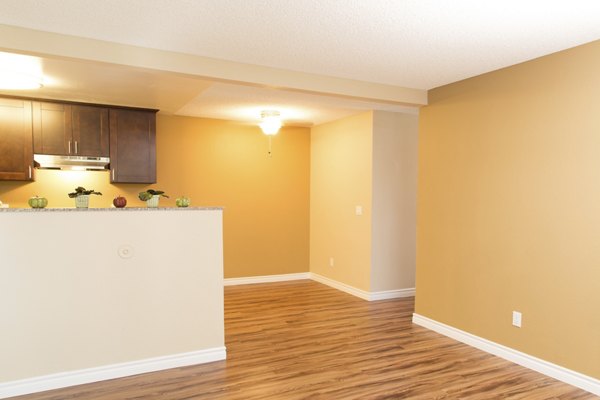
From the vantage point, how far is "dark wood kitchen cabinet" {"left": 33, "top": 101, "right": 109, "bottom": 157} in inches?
182

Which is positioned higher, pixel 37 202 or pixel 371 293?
pixel 37 202

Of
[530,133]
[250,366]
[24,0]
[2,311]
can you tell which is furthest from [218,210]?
[530,133]

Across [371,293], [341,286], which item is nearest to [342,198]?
[341,286]

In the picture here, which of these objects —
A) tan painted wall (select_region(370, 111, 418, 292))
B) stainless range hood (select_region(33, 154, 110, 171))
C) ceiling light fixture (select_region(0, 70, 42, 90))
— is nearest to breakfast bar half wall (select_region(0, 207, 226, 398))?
ceiling light fixture (select_region(0, 70, 42, 90))

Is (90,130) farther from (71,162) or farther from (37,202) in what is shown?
(37,202)

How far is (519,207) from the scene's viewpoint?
3373mm

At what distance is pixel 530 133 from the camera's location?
10.8 feet

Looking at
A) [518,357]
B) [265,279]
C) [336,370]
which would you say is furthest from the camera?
[265,279]

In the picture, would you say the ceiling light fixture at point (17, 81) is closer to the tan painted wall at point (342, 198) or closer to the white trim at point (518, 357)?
the tan painted wall at point (342, 198)

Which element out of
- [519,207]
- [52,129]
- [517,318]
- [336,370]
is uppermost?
[52,129]

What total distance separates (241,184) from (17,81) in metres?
3.10

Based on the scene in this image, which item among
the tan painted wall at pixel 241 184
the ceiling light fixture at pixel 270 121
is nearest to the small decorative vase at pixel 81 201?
the tan painted wall at pixel 241 184

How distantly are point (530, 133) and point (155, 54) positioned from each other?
120 inches

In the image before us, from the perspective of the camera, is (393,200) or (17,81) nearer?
(17,81)
